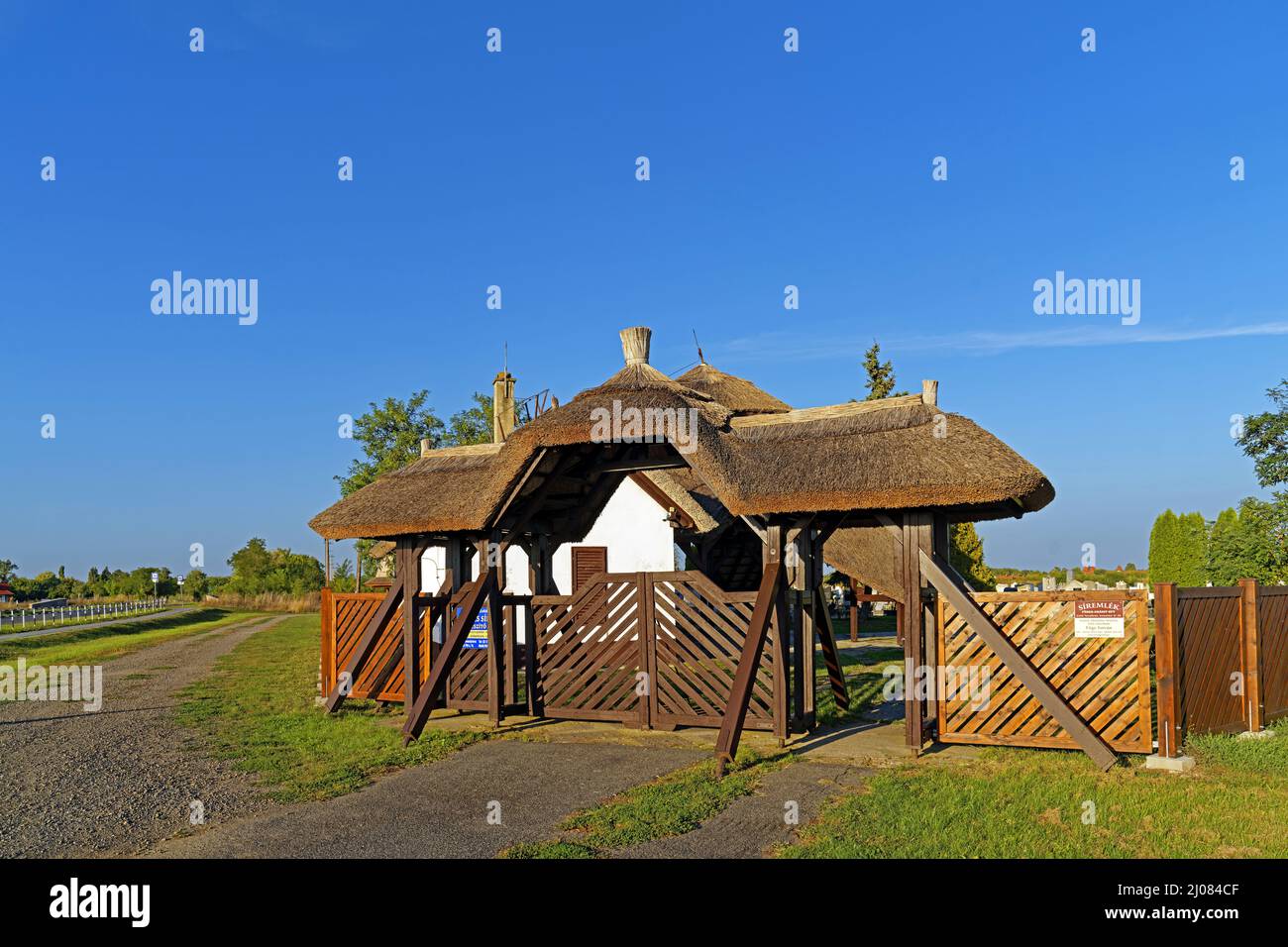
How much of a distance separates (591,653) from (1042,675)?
5.49m

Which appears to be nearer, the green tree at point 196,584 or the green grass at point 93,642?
the green grass at point 93,642

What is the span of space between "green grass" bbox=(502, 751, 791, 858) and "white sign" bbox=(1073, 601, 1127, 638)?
341 cm

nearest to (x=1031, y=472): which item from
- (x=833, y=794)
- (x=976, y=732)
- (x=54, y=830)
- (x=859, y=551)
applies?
(x=976, y=732)

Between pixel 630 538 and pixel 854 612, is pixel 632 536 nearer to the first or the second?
pixel 630 538

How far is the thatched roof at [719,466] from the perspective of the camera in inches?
408

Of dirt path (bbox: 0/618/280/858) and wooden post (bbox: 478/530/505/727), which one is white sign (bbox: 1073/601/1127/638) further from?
dirt path (bbox: 0/618/280/858)

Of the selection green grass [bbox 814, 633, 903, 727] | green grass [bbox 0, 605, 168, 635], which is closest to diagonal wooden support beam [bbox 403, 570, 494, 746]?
green grass [bbox 814, 633, 903, 727]

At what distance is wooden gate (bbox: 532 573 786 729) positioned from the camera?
11656 mm

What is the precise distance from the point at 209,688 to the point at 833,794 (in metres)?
13.5


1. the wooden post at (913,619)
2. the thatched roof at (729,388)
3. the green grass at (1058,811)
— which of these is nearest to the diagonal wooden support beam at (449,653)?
the wooden post at (913,619)

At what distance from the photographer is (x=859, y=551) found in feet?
75.7

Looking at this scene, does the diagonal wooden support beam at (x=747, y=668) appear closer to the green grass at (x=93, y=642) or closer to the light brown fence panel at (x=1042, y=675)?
the light brown fence panel at (x=1042, y=675)

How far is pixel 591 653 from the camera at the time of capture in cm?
1267

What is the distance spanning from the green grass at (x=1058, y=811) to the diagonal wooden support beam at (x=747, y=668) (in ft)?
4.90
